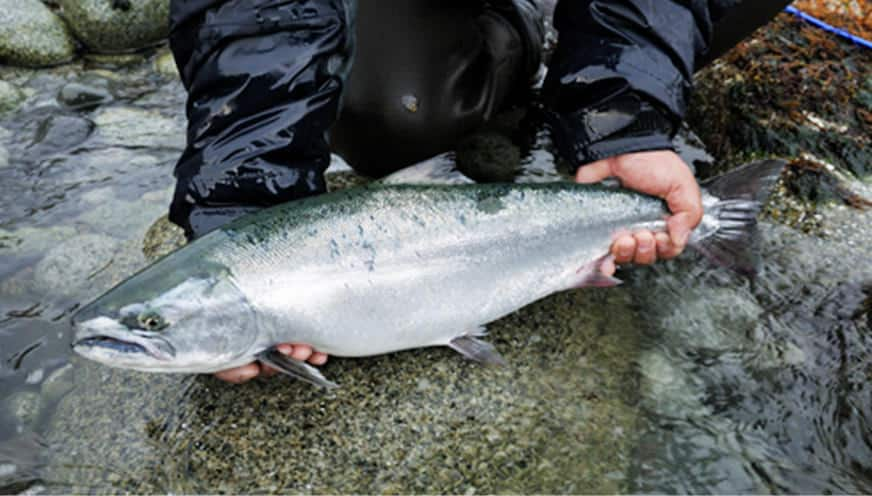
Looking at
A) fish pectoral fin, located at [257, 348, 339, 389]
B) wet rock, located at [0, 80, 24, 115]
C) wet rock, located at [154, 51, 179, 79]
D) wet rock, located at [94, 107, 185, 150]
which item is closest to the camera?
fish pectoral fin, located at [257, 348, 339, 389]

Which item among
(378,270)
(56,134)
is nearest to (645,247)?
(378,270)

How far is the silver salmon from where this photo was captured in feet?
7.69

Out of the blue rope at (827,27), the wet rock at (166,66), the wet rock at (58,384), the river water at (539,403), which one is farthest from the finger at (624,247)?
the wet rock at (166,66)

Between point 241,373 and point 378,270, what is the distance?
0.64m

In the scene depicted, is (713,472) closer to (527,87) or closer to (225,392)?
(225,392)

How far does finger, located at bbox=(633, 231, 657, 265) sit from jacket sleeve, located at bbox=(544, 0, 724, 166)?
387mm

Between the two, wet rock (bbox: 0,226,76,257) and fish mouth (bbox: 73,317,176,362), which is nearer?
fish mouth (bbox: 73,317,176,362)

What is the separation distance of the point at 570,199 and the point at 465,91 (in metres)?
1.58

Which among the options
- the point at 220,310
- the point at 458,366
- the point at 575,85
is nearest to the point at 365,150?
the point at 575,85

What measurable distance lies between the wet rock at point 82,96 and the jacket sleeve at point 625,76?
14.7 ft

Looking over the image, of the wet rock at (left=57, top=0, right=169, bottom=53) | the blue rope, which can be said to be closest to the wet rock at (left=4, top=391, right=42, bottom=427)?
the wet rock at (left=57, top=0, right=169, bottom=53)

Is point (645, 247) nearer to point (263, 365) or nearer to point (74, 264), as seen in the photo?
point (263, 365)

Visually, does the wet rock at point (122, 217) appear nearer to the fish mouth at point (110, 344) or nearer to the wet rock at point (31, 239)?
the wet rock at point (31, 239)

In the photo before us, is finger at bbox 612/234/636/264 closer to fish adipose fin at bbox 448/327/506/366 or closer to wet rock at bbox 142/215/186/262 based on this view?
fish adipose fin at bbox 448/327/506/366
